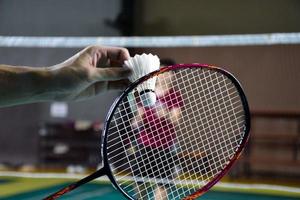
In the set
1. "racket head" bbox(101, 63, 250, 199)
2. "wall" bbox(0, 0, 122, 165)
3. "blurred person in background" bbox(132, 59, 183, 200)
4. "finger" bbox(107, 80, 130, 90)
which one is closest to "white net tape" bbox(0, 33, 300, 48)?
"wall" bbox(0, 0, 122, 165)

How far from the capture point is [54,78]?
1153 mm

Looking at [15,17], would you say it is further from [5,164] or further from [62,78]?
[62,78]

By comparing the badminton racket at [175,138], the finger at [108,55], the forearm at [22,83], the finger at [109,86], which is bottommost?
the badminton racket at [175,138]

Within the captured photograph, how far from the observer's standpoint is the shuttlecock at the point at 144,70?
1328 millimetres

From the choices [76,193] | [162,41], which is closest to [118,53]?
[76,193]

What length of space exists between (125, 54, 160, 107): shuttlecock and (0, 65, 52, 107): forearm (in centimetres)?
26

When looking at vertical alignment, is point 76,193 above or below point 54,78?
below

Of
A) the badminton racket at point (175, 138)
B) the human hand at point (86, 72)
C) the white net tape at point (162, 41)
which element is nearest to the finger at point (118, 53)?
the human hand at point (86, 72)

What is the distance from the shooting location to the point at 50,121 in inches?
216

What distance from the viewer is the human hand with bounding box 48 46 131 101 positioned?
117cm

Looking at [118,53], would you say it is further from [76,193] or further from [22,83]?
[76,193]

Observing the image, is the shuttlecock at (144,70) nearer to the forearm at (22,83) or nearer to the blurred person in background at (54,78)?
the blurred person in background at (54,78)

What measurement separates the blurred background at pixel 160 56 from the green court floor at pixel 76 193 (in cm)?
15

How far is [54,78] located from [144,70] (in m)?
0.29
